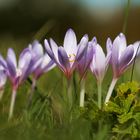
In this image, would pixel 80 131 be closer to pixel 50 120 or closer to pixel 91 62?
pixel 50 120

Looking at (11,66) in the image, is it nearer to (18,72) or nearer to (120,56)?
(18,72)

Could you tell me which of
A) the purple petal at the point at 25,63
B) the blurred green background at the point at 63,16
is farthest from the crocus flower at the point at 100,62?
the blurred green background at the point at 63,16

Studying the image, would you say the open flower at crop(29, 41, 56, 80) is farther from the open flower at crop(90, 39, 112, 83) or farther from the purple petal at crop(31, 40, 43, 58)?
the open flower at crop(90, 39, 112, 83)

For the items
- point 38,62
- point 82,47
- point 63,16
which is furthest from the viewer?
point 63,16

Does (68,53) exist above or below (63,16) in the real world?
below

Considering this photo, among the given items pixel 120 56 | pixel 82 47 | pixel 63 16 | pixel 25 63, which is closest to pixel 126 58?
pixel 120 56

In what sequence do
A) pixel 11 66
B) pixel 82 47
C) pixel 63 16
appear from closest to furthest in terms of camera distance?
pixel 82 47 → pixel 11 66 → pixel 63 16

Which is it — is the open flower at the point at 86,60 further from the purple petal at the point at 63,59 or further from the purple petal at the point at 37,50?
the purple petal at the point at 37,50

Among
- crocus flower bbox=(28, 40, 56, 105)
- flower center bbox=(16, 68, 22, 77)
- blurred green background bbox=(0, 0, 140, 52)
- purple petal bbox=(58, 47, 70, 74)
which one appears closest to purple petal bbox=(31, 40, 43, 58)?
crocus flower bbox=(28, 40, 56, 105)
